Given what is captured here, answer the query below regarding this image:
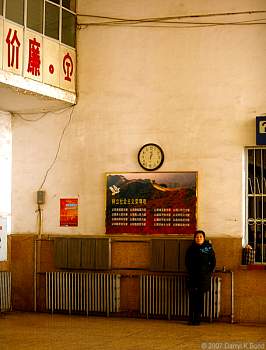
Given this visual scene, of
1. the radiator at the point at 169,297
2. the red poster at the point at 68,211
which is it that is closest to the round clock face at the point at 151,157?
the red poster at the point at 68,211

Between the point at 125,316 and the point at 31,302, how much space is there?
1887 mm

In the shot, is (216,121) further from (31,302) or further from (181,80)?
(31,302)

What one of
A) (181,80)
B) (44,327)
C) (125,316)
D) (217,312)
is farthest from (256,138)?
(44,327)

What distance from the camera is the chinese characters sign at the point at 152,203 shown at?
1275 cm

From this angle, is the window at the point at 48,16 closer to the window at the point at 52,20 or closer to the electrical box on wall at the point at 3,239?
the window at the point at 52,20

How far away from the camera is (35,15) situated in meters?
12.5

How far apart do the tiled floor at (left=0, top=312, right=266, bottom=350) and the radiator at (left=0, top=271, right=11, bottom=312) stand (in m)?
0.42

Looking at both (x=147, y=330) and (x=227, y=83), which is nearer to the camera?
(x=147, y=330)

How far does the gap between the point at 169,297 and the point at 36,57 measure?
4.69 m

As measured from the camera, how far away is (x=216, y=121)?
1270cm

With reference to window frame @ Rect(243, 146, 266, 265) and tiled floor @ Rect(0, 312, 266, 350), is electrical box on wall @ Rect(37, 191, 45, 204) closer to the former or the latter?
tiled floor @ Rect(0, 312, 266, 350)

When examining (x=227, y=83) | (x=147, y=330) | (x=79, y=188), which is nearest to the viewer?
(x=147, y=330)

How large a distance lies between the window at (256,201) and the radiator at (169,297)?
881 mm

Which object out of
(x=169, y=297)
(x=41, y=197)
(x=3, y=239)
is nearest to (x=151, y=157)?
(x=41, y=197)
